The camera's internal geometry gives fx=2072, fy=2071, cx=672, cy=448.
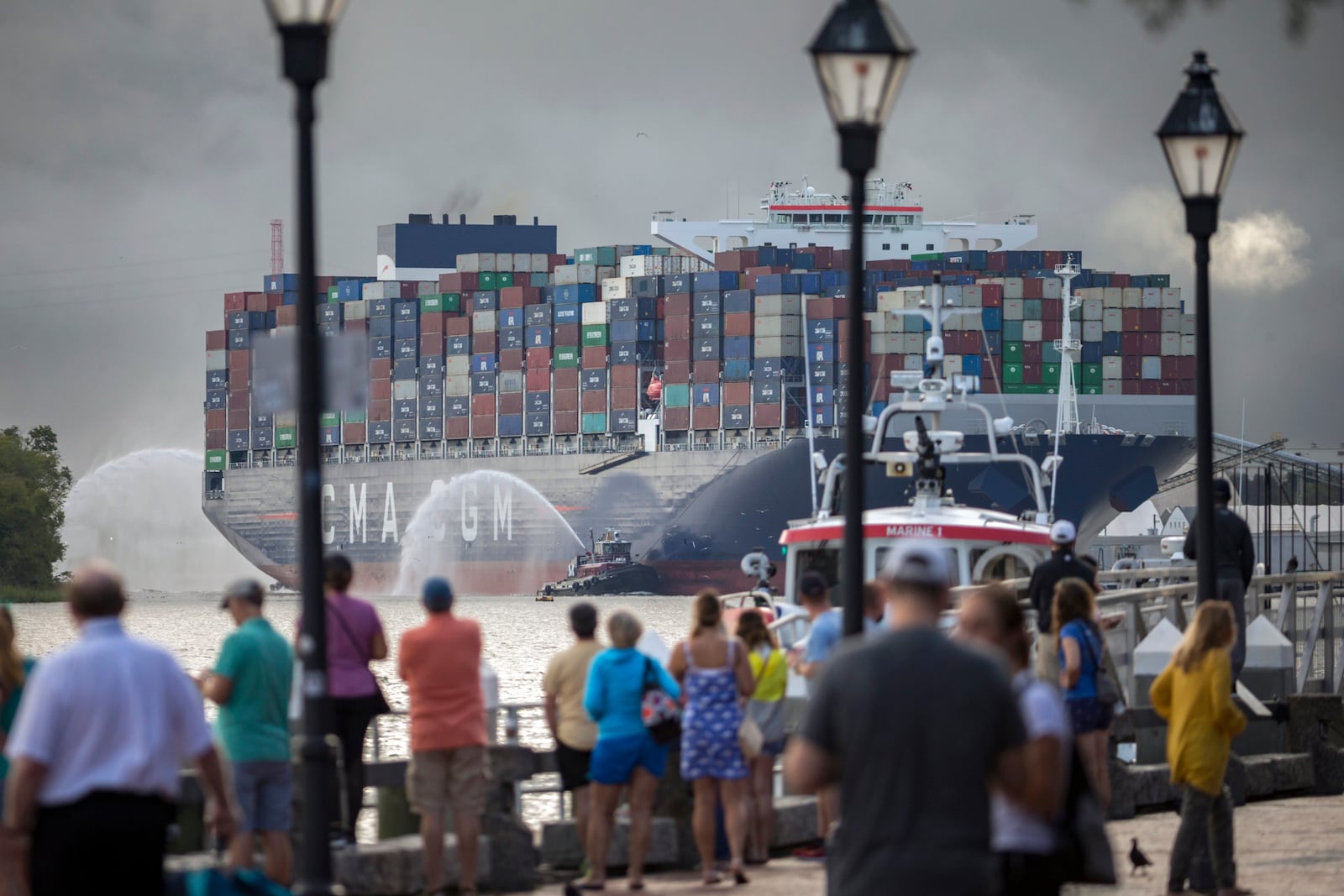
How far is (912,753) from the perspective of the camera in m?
4.39

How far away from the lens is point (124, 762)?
5.24m

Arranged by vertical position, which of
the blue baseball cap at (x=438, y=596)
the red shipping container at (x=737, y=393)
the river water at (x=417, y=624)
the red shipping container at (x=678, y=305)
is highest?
the red shipping container at (x=678, y=305)

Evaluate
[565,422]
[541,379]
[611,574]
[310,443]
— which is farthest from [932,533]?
[541,379]

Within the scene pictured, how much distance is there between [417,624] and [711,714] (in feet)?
216

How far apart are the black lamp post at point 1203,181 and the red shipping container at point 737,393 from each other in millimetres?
76941

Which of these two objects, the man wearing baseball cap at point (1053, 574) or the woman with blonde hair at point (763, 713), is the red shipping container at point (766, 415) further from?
the woman with blonde hair at point (763, 713)

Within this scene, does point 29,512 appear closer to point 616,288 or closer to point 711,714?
point 616,288

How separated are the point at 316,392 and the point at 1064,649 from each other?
3785 mm

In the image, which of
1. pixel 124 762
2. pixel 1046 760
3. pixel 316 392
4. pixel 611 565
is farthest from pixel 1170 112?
pixel 611 565

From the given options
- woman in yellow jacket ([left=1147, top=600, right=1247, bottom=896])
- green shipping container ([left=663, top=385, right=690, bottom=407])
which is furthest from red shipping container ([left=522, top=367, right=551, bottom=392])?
woman in yellow jacket ([left=1147, top=600, right=1247, bottom=896])

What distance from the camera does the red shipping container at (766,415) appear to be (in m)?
85.4

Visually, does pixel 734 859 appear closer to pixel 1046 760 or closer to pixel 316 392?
pixel 316 392

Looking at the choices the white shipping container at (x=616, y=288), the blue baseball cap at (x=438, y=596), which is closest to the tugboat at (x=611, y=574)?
the white shipping container at (x=616, y=288)

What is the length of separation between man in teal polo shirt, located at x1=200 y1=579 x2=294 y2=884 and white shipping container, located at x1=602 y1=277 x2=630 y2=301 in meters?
85.7
